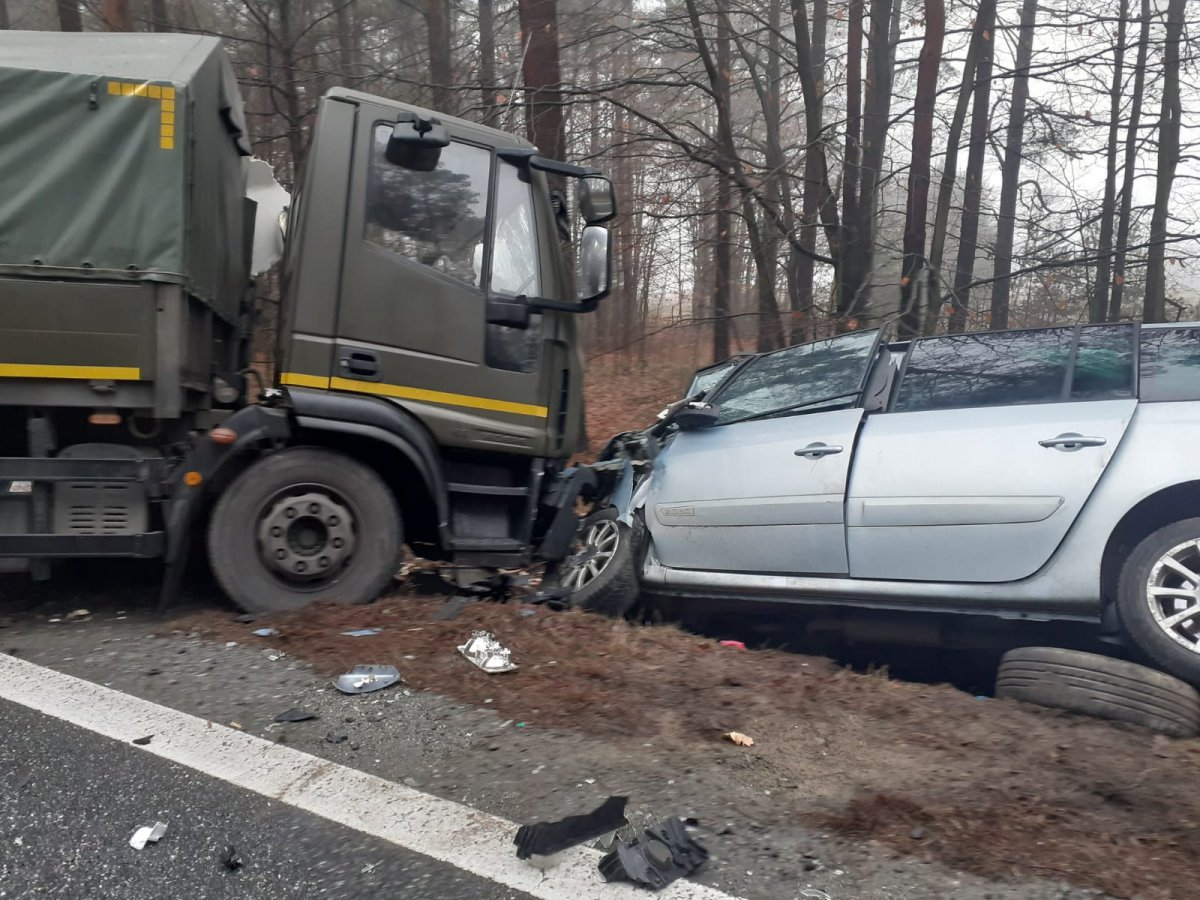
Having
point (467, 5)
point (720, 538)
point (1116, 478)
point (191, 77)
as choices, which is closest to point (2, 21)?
point (467, 5)

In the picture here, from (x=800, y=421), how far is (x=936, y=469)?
0.81 m

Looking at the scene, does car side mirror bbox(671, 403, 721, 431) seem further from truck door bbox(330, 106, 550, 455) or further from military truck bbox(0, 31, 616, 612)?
truck door bbox(330, 106, 550, 455)

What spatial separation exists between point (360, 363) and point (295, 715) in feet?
6.72

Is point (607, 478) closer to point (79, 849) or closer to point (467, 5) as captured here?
point (79, 849)

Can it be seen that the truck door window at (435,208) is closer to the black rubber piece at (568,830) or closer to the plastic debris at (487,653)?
the plastic debris at (487,653)

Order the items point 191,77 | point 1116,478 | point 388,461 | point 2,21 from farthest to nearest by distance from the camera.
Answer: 1. point 2,21
2. point 388,461
3. point 191,77
4. point 1116,478

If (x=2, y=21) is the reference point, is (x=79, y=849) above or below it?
below

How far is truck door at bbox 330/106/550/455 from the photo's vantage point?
5.50m

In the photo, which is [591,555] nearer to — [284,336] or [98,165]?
[284,336]

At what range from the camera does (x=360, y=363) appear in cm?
549

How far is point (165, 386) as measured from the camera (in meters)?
5.05

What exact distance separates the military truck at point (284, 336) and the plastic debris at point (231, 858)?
2.44 m

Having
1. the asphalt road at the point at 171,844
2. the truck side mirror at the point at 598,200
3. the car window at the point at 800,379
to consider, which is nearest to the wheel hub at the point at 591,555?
the car window at the point at 800,379

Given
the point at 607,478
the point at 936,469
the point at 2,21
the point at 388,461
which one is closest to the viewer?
the point at 936,469
